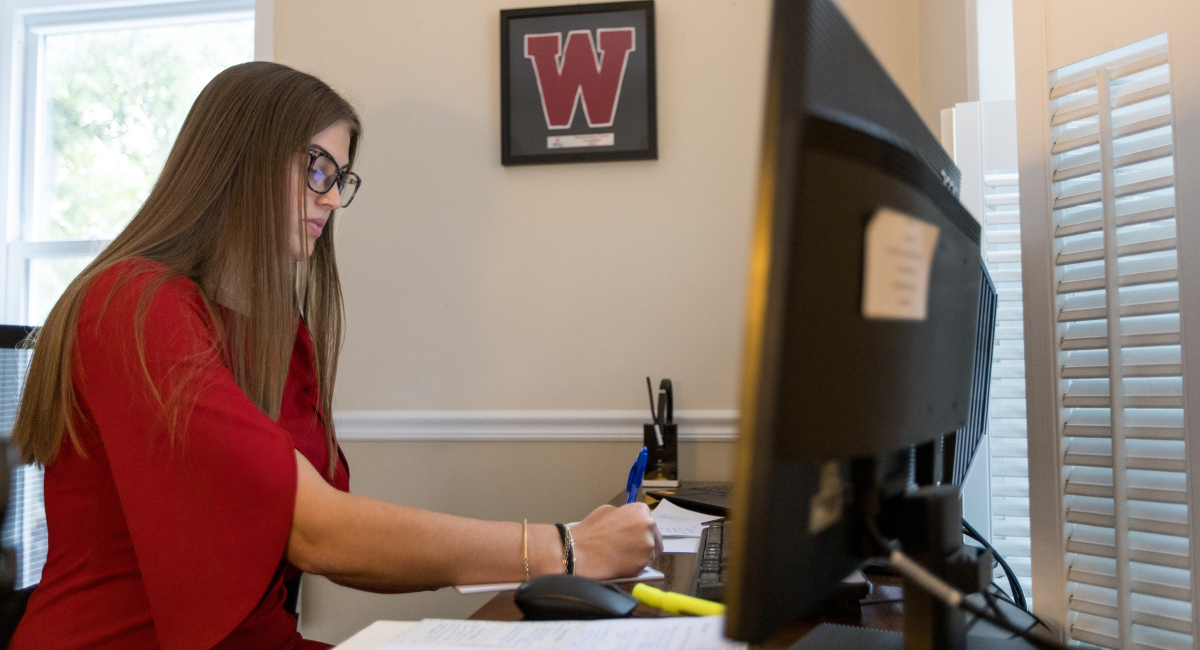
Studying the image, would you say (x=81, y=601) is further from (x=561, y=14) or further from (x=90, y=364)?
(x=561, y=14)

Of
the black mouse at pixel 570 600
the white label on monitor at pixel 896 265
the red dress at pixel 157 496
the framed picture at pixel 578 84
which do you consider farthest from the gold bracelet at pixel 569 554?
the framed picture at pixel 578 84

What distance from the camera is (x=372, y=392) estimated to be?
6.50 ft

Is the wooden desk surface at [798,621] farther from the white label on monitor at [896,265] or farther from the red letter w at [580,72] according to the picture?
the red letter w at [580,72]

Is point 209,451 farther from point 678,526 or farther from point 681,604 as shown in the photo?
point 678,526

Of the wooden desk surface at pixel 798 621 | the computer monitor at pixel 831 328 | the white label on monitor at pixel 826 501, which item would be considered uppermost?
the computer monitor at pixel 831 328

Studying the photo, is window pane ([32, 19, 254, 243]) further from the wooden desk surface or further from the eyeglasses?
the wooden desk surface

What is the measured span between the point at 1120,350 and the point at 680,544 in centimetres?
61

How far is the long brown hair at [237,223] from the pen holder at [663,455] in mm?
833

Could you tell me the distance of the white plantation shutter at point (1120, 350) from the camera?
32.5 inches

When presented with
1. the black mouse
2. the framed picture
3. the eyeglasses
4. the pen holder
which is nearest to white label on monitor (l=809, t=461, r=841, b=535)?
the black mouse

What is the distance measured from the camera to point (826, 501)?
0.42 m

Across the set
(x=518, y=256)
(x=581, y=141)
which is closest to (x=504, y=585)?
(x=518, y=256)

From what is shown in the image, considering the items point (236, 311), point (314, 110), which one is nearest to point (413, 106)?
point (314, 110)

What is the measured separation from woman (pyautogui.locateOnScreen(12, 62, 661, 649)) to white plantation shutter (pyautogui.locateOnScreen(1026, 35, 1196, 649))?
0.53m
